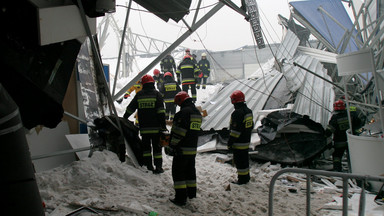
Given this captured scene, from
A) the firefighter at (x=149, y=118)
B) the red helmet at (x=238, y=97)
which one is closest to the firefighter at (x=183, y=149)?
the firefighter at (x=149, y=118)

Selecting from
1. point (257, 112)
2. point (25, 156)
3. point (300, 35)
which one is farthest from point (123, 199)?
point (300, 35)

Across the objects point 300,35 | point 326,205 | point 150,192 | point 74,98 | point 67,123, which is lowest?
point 326,205

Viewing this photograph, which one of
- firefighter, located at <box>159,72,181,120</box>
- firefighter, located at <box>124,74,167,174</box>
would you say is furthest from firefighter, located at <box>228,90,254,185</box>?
firefighter, located at <box>159,72,181,120</box>

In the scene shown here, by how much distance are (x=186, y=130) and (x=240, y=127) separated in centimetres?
134

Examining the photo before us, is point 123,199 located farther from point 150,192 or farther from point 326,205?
point 326,205

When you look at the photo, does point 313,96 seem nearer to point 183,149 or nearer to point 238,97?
point 238,97

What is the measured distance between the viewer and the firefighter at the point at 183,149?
4.31m

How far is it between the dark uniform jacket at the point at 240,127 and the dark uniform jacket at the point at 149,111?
1.33m

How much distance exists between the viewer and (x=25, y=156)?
68.8 inches

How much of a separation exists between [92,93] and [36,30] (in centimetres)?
324

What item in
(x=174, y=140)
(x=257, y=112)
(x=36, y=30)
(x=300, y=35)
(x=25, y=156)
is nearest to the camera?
(x=25, y=156)

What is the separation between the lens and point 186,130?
440 centimetres

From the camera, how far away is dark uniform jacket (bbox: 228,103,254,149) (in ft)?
17.4

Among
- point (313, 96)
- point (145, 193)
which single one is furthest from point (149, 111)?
point (313, 96)
